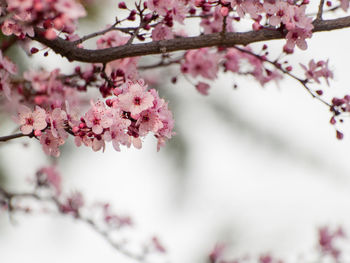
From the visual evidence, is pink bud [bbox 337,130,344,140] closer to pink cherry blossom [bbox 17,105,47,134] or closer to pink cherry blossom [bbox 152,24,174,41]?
pink cherry blossom [bbox 152,24,174,41]

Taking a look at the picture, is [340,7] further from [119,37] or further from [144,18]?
[119,37]

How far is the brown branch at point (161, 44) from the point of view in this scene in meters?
2.48

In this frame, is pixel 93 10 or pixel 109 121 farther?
pixel 93 10

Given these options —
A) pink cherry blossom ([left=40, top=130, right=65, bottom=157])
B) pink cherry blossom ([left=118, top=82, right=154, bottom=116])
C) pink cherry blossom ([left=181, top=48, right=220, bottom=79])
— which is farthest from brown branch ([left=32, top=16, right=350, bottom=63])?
pink cherry blossom ([left=181, top=48, right=220, bottom=79])

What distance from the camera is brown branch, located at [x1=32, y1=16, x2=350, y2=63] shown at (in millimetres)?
2484

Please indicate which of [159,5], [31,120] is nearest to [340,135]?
[159,5]

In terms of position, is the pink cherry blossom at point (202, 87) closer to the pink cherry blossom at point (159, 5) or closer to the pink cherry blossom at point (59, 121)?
the pink cherry blossom at point (159, 5)

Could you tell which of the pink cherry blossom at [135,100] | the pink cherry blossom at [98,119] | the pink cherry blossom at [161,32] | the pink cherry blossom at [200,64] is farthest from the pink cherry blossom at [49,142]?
the pink cherry blossom at [200,64]

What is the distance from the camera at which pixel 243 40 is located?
98.6 inches

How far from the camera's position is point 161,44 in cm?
248

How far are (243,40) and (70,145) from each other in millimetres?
6391

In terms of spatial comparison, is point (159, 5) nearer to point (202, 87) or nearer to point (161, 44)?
point (161, 44)

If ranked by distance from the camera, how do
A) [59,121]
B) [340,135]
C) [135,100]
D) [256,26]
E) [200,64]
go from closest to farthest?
[135,100] < [59,121] < [256,26] < [340,135] < [200,64]

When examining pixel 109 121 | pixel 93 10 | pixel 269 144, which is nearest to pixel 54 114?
pixel 109 121
